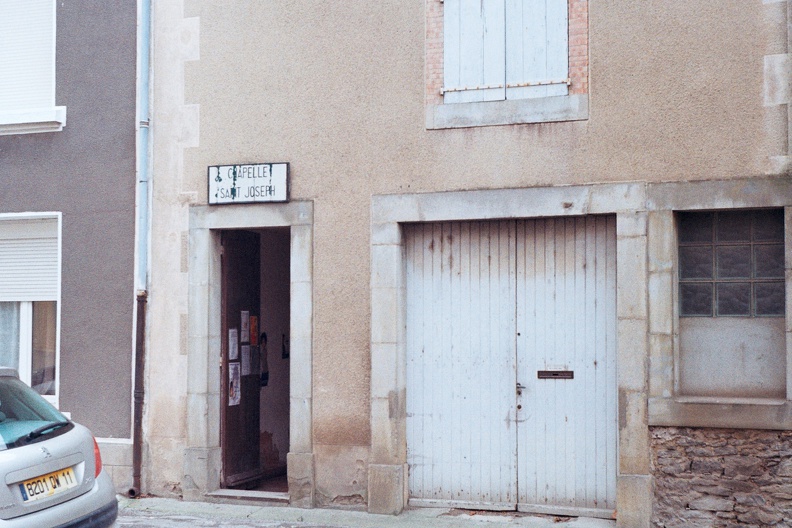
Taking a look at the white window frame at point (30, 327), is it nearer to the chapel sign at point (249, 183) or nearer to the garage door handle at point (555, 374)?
the chapel sign at point (249, 183)

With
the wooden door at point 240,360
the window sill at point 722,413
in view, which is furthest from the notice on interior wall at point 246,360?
the window sill at point 722,413

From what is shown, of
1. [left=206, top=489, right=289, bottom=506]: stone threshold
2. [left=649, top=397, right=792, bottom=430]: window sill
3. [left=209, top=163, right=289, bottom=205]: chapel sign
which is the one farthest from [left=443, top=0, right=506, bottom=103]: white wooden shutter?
[left=206, top=489, right=289, bottom=506]: stone threshold

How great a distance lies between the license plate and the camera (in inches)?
233

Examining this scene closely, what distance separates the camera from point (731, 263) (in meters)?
7.95

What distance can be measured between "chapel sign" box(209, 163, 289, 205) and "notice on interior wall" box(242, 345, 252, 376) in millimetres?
1728

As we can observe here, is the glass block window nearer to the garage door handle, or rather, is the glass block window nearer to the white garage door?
the white garage door

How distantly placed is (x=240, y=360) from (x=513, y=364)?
305cm

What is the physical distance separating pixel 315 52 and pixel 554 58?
225 cm

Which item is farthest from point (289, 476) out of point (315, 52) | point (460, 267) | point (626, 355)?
point (315, 52)

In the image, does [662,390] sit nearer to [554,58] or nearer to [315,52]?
[554,58]

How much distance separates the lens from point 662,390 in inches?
309

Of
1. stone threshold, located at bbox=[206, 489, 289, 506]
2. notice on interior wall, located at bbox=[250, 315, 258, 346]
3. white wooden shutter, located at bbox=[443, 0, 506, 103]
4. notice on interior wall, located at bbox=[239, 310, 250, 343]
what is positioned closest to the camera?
white wooden shutter, located at bbox=[443, 0, 506, 103]

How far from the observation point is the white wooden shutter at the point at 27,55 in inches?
396

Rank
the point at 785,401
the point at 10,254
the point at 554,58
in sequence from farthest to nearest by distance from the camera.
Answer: the point at 10,254 → the point at 554,58 → the point at 785,401
